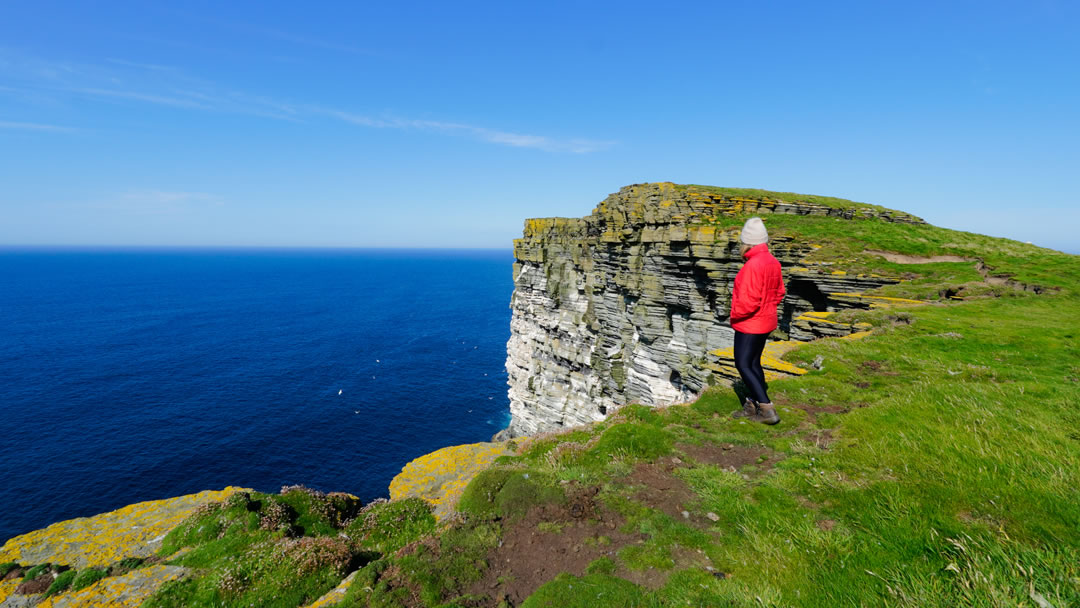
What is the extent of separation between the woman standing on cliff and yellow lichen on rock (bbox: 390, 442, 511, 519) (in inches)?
282

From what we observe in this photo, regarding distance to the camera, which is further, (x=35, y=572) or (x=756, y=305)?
(x=35, y=572)

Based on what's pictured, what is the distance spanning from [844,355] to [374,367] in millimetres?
76682

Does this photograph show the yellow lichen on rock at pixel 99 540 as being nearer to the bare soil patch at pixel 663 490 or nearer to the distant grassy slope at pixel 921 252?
the bare soil patch at pixel 663 490

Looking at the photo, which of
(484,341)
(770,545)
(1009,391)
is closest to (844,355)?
(1009,391)

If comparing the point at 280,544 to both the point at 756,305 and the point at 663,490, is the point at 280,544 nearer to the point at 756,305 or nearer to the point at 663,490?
the point at 663,490

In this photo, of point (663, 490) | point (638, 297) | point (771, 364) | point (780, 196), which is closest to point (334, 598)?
point (663, 490)

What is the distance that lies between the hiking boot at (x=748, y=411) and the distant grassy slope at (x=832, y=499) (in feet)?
1.32

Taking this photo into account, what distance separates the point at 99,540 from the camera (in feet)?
34.0

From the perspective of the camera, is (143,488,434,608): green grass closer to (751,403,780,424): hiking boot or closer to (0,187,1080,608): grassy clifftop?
(0,187,1080,608): grassy clifftop

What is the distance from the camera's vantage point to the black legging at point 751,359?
9.29 m

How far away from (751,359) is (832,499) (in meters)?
3.62

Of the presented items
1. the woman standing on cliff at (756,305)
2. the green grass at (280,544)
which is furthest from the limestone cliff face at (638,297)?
the green grass at (280,544)

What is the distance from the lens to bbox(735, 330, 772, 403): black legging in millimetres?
9289

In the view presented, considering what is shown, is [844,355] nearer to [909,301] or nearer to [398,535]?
[909,301]
